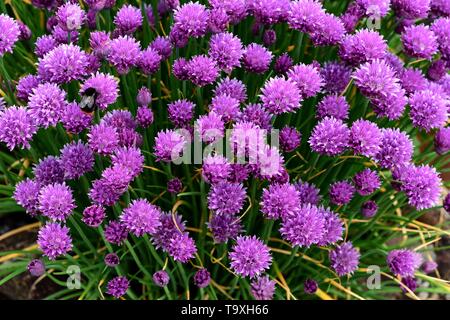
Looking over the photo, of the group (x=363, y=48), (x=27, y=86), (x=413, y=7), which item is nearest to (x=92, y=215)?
(x=27, y=86)

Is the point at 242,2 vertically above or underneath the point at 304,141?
above

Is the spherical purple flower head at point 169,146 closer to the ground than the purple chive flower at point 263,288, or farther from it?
farther from it

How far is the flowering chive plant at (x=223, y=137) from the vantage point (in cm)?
131

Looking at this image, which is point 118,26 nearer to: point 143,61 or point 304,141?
Answer: point 143,61

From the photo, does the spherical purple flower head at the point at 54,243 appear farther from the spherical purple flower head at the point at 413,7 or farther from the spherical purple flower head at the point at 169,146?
the spherical purple flower head at the point at 413,7

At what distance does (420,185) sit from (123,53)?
0.83 meters

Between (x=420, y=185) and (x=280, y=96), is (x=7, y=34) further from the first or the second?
(x=420, y=185)

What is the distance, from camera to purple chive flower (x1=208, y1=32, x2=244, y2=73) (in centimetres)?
140

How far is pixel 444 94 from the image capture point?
1548 mm

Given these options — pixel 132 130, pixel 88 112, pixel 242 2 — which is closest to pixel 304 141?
pixel 242 2

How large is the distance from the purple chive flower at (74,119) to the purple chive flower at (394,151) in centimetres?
74

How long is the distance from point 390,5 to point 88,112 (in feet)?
3.14

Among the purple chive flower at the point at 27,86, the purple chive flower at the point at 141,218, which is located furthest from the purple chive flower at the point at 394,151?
the purple chive flower at the point at 27,86

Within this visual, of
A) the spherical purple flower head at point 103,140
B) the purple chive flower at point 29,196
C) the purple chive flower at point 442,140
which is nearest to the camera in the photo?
the spherical purple flower head at point 103,140
